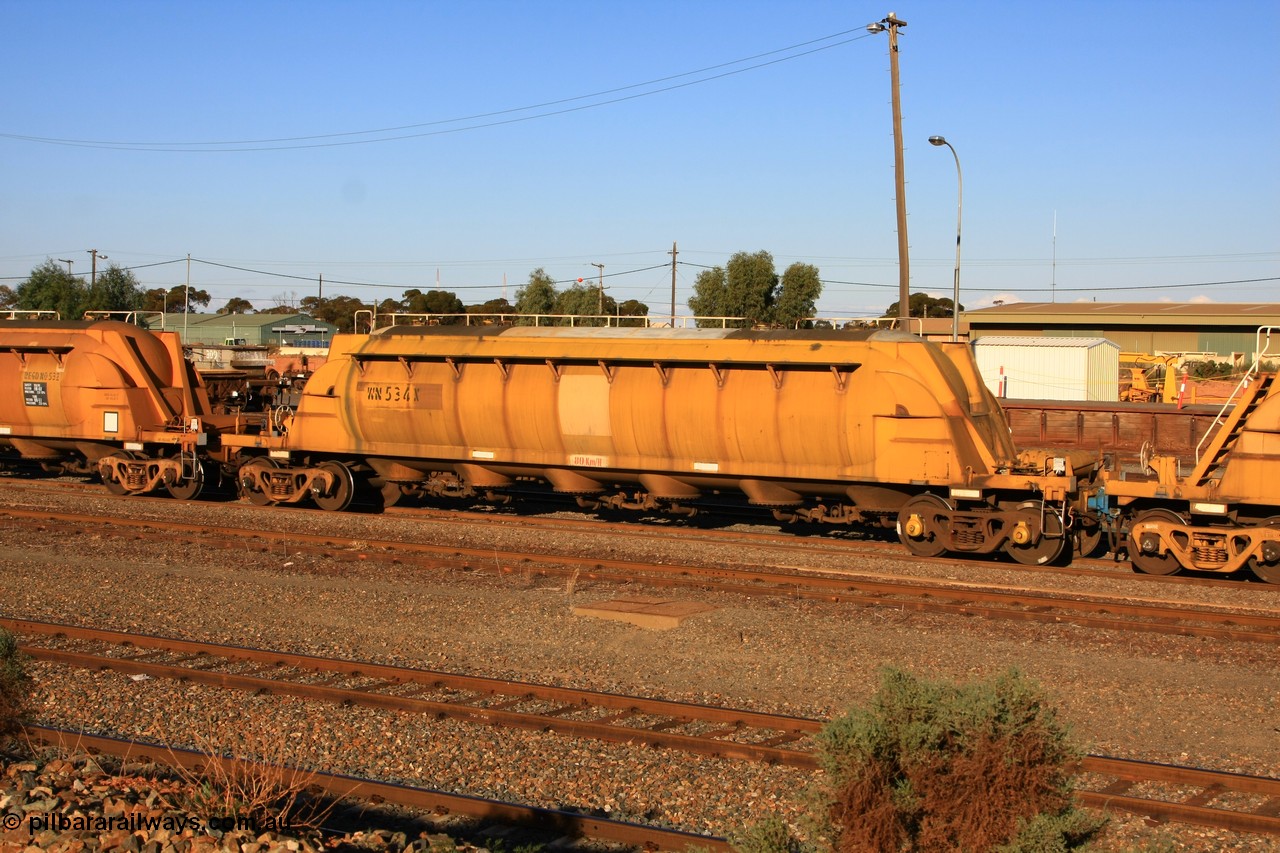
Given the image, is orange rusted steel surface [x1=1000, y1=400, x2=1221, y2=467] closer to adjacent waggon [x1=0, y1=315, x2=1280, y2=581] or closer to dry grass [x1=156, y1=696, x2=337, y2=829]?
adjacent waggon [x1=0, y1=315, x2=1280, y2=581]

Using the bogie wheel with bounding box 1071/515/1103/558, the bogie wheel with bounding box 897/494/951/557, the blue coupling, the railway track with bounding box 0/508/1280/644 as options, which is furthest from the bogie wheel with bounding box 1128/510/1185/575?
the bogie wheel with bounding box 897/494/951/557

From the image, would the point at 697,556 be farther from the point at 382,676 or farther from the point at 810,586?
the point at 382,676

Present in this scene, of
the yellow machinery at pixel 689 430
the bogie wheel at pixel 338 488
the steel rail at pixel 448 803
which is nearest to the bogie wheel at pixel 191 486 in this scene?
the yellow machinery at pixel 689 430

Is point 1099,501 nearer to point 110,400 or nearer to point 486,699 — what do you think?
point 486,699

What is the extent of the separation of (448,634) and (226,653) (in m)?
2.15

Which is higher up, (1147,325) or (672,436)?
(1147,325)

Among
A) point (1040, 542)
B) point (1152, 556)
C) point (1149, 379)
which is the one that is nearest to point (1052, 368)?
point (1149, 379)

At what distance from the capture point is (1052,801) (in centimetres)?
509

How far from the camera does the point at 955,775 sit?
512 cm

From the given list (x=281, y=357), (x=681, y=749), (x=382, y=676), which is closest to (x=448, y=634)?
(x=382, y=676)

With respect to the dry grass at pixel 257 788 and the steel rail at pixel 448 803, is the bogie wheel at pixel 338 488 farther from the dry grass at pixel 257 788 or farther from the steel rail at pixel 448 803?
the steel rail at pixel 448 803

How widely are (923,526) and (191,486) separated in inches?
558

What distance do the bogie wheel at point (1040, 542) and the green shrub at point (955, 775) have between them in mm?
10623

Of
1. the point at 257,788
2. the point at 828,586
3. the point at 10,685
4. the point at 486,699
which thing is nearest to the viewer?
the point at 257,788
